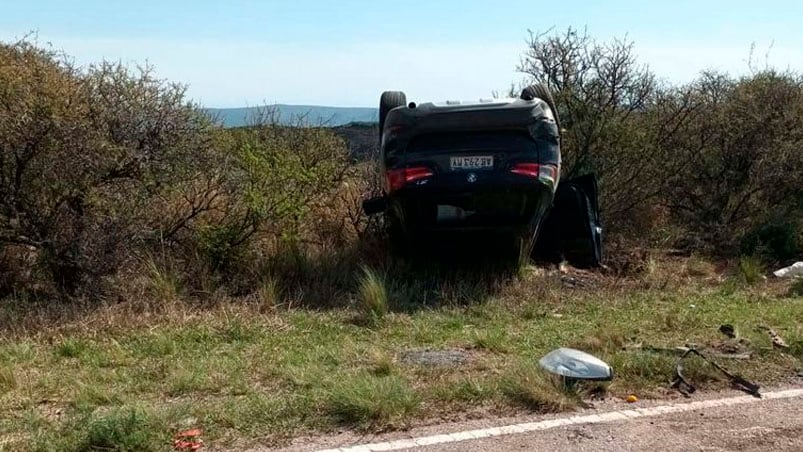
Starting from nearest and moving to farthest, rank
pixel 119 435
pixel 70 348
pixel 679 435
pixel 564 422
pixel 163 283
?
1. pixel 119 435
2. pixel 679 435
3. pixel 564 422
4. pixel 70 348
5. pixel 163 283

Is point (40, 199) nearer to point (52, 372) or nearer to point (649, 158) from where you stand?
point (52, 372)

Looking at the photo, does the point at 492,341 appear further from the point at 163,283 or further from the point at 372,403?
the point at 163,283

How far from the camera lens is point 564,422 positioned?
176 inches

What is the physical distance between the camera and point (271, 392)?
16.3 ft

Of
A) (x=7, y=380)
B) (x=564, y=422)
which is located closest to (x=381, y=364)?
(x=564, y=422)

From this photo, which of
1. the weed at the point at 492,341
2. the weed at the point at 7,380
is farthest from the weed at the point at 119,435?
the weed at the point at 492,341

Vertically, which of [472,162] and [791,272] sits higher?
[472,162]

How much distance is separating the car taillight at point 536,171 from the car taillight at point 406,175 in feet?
2.83

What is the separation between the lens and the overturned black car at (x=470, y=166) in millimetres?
7859

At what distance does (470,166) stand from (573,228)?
233 cm

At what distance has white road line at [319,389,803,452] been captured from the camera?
4113 mm

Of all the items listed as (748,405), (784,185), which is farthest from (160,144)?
(784,185)

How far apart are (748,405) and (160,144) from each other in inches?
233

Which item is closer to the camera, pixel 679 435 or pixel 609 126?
→ pixel 679 435
